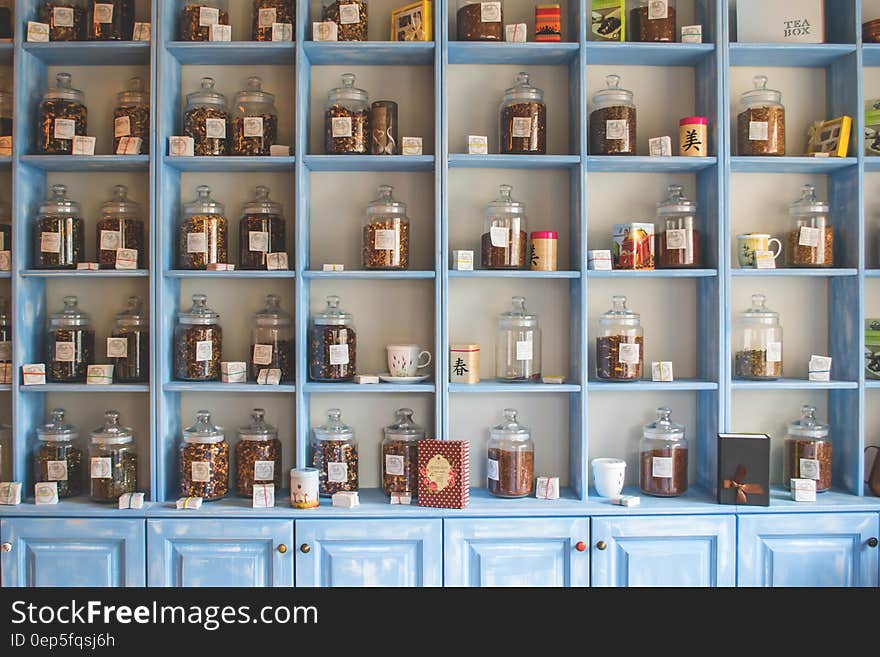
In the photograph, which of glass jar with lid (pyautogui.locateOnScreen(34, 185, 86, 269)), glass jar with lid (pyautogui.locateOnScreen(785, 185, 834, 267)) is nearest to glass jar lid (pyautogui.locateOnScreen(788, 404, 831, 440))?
glass jar with lid (pyautogui.locateOnScreen(785, 185, 834, 267))

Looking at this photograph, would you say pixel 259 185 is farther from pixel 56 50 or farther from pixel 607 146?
pixel 607 146

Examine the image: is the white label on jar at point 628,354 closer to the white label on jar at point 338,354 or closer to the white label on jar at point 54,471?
the white label on jar at point 338,354

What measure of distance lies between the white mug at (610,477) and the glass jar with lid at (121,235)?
5.86ft

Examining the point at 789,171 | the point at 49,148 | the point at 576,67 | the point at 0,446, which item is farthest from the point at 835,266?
the point at 0,446

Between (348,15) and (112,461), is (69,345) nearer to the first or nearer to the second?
(112,461)

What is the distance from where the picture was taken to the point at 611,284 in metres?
2.90

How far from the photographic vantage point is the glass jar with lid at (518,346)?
9.00 ft

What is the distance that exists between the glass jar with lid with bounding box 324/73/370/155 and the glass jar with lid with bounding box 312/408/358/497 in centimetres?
94

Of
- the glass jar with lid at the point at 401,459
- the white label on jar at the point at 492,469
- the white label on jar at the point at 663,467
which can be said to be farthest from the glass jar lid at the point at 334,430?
the white label on jar at the point at 663,467

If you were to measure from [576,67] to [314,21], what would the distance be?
0.96 meters

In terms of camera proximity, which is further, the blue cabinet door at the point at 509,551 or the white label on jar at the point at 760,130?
the white label on jar at the point at 760,130

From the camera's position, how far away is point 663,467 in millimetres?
2686

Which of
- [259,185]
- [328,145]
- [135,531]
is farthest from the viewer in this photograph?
[259,185]

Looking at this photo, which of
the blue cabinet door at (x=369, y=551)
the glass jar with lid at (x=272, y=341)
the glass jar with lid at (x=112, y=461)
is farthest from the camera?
the glass jar with lid at (x=272, y=341)
